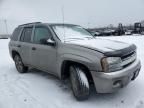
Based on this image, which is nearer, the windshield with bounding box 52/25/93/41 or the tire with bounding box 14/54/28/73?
the windshield with bounding box 52/25/93/41

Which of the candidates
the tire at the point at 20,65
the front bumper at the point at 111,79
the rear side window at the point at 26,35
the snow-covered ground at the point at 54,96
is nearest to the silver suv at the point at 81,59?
the front bumper at the point at 111,79

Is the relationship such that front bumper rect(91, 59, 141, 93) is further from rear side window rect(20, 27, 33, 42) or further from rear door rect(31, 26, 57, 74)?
rear side window rect(20, 27, 33, 42)

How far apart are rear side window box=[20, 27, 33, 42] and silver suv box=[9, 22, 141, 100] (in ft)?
0.34

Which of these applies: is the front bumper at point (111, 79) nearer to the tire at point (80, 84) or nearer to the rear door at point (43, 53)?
the tire at point (80, 84)

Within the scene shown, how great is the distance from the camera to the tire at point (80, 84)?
3.41 meters

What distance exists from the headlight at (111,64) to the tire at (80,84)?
1.74 ft

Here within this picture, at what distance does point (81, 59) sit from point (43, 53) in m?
1.42

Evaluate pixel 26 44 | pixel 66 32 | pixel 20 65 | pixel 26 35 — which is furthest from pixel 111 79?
pixel 20 65

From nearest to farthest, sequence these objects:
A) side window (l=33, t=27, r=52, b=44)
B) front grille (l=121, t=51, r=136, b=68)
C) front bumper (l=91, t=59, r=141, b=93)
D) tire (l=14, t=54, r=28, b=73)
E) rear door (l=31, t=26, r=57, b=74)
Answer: front bumper (l=91, t=59, r=141, b=93) → front grille (l=121, t=51, r=136, b=68) → rear door (l=31, t=26, r=57, b=74) → side window (l=33, t=27, r=52, b=44) → tire (l=14, t=54, r=28, b=73)

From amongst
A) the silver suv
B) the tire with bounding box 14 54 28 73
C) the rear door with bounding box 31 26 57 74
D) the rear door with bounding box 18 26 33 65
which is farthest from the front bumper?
the tire with bounding box 14 54 28 73

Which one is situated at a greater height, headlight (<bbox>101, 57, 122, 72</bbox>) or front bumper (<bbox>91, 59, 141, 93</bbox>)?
headlight (<bbox>101, 57, 122, 72</bbox>)

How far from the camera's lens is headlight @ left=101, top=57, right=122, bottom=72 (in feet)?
10.2

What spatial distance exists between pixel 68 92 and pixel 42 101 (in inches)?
27.2

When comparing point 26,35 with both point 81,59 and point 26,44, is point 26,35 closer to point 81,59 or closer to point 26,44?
point 26,44
